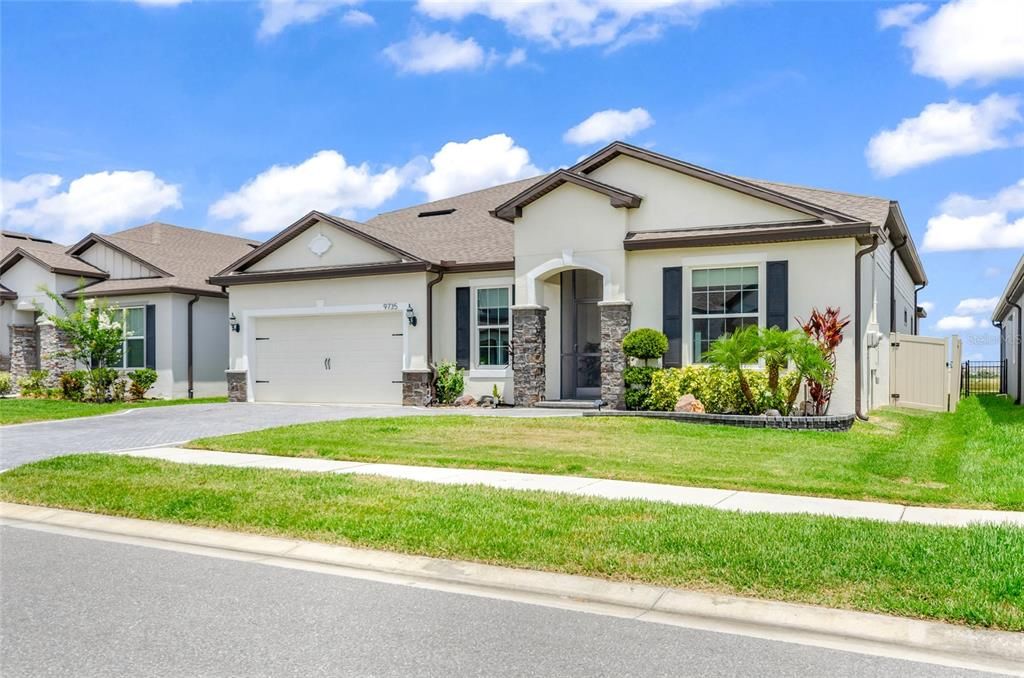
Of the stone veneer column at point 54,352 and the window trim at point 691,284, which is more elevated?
the window trim at point 691,284

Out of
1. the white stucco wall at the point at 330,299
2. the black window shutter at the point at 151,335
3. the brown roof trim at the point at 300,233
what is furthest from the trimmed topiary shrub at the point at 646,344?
the black window shutter at the point at 151,335

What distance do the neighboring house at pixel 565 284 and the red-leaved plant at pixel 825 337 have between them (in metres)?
0.32

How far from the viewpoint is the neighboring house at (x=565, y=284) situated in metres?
16.8

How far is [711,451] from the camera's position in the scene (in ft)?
39.1

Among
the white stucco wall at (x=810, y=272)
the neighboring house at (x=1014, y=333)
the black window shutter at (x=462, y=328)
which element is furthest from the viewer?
the neighboring house at (x=1014, y=333)

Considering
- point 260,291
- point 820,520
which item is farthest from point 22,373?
point 820,520

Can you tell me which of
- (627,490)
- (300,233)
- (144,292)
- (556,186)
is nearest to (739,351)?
(556,186)

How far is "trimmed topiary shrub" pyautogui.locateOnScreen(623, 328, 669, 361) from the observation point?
56.7ft

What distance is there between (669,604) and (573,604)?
65cm

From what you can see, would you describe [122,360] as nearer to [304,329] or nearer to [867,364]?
[304,329]

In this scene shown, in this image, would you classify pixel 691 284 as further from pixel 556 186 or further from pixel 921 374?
pixel 921 374

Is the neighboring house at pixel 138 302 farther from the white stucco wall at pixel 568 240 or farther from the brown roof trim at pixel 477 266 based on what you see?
the white stucco wall at pixel 568 240

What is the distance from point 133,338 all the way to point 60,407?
4.06m

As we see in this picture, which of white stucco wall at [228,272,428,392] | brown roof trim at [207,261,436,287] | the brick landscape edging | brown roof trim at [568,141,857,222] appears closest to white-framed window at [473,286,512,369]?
white stucco wall at [228,272,428,392]
